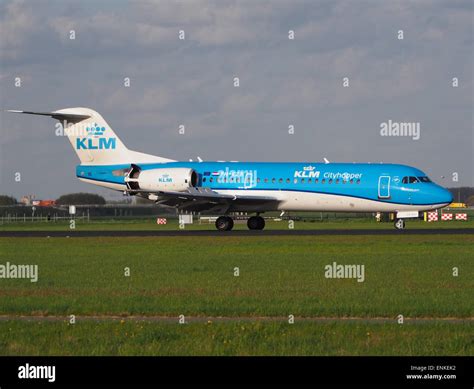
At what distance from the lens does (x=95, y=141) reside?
184ft

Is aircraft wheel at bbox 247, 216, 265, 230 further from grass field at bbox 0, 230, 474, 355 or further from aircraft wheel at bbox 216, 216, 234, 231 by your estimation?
grass field at bbox 0, 230, 474, 355

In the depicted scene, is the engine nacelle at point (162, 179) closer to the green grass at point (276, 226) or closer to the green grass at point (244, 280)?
the green grass at point (276, 226)

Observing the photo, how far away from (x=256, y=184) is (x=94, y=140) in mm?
10885

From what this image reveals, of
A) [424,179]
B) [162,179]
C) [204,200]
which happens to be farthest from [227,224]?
[424,179]

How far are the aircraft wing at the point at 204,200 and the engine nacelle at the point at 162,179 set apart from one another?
1.53 ft

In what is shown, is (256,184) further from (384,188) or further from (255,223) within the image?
(384,188)

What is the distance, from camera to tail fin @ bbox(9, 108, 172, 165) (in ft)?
183

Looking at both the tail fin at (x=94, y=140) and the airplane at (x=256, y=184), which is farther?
the tail fin at (x=94, y=140)

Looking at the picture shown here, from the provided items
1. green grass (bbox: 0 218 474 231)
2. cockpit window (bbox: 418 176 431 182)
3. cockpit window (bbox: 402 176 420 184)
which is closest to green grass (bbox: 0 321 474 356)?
cockpit window (bbox: 402 176 420 184)

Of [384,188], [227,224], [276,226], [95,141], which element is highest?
[95,141]

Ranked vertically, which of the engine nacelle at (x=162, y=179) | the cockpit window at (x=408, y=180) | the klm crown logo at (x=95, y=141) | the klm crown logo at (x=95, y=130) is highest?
the klm crown logo at (x=95, y=130)

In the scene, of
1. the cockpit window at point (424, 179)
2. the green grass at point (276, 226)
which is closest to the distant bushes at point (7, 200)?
the green grass at point (276, 226)

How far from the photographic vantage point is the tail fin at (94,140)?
5588 cm

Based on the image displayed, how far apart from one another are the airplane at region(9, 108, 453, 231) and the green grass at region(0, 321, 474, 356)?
111 feet
